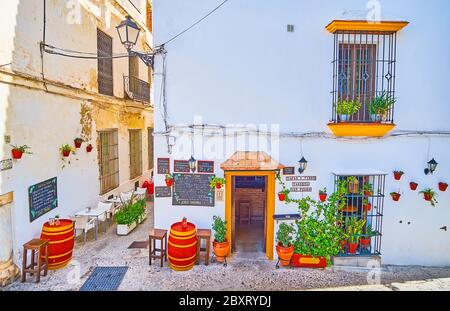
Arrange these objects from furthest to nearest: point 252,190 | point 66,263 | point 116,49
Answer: point 116,49
point 252,190
point 66,263

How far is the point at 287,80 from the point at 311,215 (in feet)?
10.7

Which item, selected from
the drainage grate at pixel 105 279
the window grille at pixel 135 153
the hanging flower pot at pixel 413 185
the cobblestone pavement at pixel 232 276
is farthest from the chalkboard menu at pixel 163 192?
the window grille at pixel 135 153

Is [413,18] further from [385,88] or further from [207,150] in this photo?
[207,150]

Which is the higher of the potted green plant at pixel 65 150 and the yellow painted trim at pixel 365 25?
the yellow painted trim at pixel 365 25

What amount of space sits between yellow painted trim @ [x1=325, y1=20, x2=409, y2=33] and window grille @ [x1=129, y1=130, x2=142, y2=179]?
29.9 ft

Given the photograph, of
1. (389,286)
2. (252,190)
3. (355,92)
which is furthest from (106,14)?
(389,286)

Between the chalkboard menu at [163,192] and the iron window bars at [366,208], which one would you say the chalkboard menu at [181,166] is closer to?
the chalkboard menu at [163,192]

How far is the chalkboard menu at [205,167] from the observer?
23.2 feet

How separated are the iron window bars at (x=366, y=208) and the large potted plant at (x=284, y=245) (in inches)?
52.7

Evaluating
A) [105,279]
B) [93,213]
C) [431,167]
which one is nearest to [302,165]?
[431,167]

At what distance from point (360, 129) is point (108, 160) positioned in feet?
27.5

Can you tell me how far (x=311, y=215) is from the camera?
7188 millimetres

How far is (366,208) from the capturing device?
7.35 metres

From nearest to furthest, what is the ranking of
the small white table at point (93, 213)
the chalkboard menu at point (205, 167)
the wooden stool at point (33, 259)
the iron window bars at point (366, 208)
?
1. the wooden stool at point (33, 259)
2. the chalkboard menu at point (205, 167)
3. the iron window bars at point (366, 208)
4. the small white table at point (93, 213)
